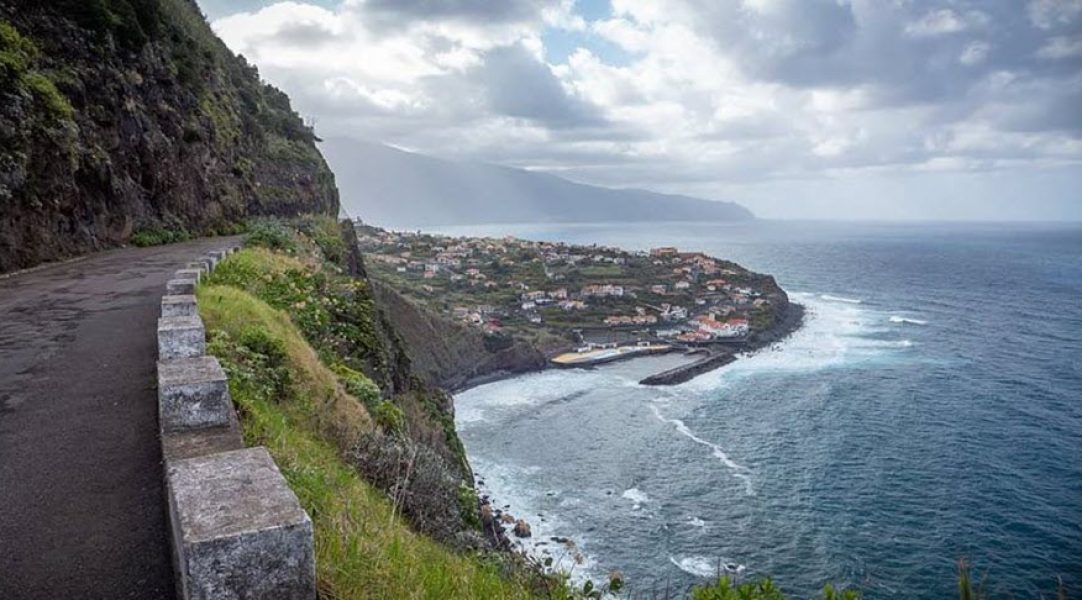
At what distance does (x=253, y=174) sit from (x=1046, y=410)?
5046 centimetres

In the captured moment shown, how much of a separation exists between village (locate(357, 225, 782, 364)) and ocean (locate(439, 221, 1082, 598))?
9.86 m

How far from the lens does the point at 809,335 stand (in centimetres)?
7406

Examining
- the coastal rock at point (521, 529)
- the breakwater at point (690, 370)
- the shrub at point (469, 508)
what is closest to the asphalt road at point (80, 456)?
the shrub at point (469, 508)

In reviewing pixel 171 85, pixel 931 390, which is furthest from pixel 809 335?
pixel 171 85

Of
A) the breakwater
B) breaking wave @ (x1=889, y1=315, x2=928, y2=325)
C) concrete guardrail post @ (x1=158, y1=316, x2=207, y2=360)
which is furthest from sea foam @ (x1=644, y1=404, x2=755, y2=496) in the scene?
breaking wave @ (x1=889, y1=315, x2=928, y2=325)

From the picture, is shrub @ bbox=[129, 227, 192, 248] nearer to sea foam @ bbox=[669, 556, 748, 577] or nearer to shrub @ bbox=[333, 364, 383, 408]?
shrub @ bbox=[333, 364, 383, 408]

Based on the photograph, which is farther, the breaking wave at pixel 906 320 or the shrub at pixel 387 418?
the breaking wave at pixel 906 320

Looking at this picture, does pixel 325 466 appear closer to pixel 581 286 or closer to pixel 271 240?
pixel 271 240

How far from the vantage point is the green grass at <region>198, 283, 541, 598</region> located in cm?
377

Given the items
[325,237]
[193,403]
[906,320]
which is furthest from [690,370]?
[193,403]

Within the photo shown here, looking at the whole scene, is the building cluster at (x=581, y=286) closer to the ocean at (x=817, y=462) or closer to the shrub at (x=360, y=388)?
the ocean at (x=817, y=462)

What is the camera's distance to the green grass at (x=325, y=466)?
3.77 metres

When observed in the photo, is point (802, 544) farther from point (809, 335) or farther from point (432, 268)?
point (432, 268)

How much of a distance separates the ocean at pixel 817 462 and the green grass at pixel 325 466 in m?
3.27
